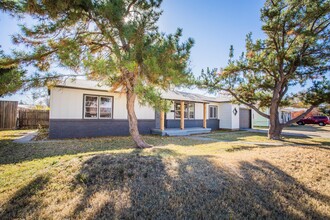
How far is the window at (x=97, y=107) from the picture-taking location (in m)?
11.4

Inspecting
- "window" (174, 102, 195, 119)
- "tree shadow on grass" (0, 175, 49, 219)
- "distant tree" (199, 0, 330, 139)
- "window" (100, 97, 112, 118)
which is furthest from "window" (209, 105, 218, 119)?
"tree shadow on grass" (0, 175, 49, 219)

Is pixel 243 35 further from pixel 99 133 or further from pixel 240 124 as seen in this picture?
pixel 240 124

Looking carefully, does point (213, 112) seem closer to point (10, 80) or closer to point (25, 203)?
point (10, 80)

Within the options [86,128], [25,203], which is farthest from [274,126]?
[25,203]

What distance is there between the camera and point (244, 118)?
22.2 metres

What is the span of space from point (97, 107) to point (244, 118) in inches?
711

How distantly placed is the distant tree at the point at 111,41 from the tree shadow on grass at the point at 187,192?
10.4ft

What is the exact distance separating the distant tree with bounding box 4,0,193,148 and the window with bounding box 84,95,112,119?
13.5ft

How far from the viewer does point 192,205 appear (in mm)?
3092

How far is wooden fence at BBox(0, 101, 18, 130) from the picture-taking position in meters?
14.6

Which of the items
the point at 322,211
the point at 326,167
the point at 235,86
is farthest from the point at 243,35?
the point at 322,211

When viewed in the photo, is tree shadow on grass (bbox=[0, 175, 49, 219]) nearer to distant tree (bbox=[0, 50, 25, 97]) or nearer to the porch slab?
distant tree (bbox=[0, 50, 25, 97])

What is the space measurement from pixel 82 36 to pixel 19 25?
2.09 metres

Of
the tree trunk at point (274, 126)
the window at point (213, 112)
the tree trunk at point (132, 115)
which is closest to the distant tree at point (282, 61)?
the tree trunk at point (274, 126)
